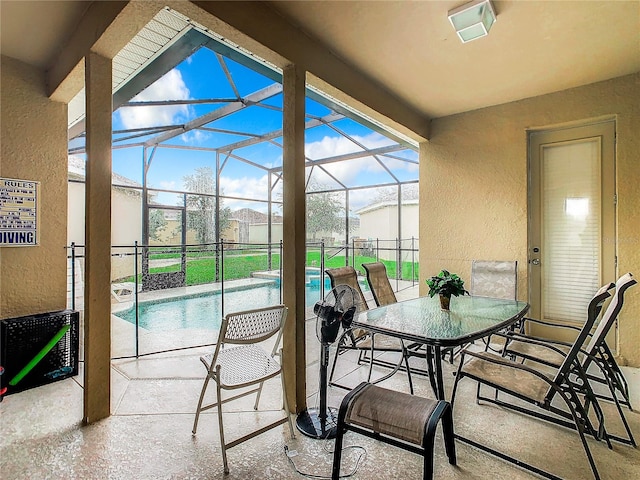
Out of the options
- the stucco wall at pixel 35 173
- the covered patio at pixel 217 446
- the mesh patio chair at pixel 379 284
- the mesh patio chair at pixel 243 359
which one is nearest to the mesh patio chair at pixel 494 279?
the mesh patio chair at pixel 379 284

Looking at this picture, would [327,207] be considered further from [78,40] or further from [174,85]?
[78,40]

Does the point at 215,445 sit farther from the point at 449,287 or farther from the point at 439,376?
the point at 449,287

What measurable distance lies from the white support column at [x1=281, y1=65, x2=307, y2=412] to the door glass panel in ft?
9.37

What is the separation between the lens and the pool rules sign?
107 inches

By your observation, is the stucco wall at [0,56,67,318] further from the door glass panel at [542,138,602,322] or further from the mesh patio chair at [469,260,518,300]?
the door glass panel at [542,138,602,322]

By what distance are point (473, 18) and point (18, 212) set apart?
382 centimetres

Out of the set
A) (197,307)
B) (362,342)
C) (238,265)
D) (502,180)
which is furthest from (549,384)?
(238,265)

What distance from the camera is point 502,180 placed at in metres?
3.73

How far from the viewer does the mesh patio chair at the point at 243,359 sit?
5.60 ft

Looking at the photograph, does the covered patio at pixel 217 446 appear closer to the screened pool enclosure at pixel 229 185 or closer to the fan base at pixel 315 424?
the fan base at pixel 315 424

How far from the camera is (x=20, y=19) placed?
90.4 inches

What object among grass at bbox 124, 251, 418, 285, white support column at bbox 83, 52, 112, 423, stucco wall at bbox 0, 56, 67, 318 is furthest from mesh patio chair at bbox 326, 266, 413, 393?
grass at bbox 124, 251, 418, 285

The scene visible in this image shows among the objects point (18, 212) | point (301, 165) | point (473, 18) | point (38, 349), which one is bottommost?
point (38, 349)

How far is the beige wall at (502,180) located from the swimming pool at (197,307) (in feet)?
6.33
